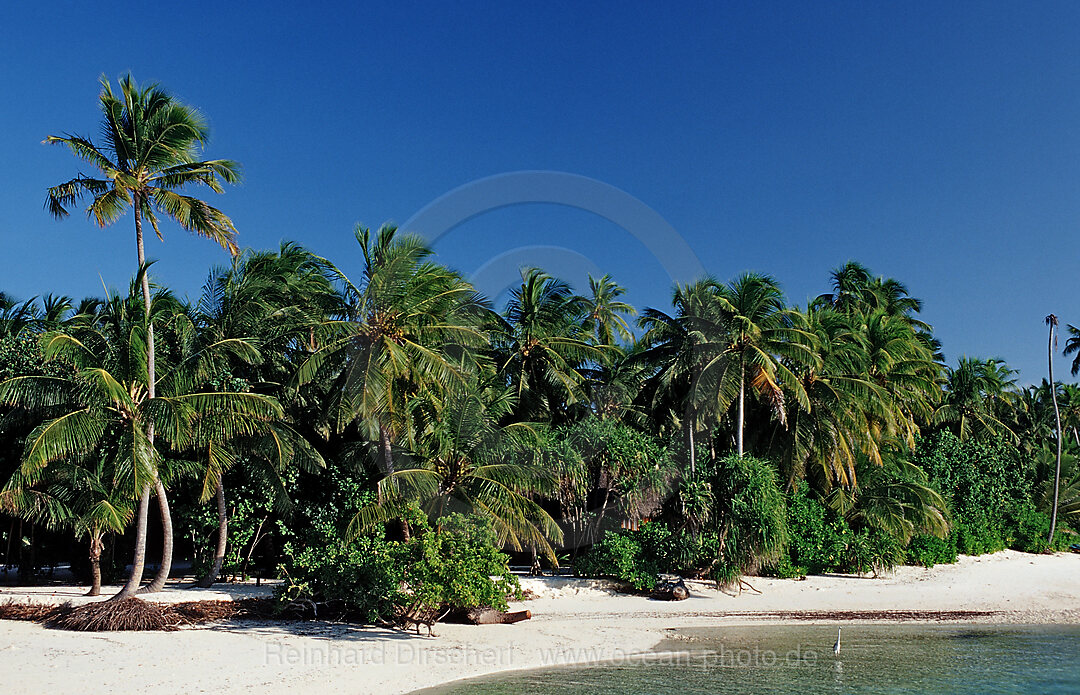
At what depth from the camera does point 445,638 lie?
15391mm

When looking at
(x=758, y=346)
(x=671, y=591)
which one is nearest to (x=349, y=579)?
(x=671, y=591)

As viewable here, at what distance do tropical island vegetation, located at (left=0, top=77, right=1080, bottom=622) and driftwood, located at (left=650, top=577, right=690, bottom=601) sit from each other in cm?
36

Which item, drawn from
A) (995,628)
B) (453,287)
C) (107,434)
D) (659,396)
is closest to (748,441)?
(659,396)

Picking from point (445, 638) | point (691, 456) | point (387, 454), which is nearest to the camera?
point (445, 638)

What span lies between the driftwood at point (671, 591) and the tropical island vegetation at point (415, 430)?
36 centimetres

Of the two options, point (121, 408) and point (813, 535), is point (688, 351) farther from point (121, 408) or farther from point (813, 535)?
point (121, 408)

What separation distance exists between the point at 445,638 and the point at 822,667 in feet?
23.6

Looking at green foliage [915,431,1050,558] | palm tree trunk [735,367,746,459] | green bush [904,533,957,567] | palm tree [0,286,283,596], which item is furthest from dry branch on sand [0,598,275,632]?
green foliage [915,431,1050,558]

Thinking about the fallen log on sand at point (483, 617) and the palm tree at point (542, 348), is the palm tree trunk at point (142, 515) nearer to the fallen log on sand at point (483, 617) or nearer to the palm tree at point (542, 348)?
the fallen log on sand at point (483, 617)

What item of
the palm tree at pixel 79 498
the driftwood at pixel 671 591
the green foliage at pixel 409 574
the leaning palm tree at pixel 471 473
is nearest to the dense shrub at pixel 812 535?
the driftwood at pixel 671 591

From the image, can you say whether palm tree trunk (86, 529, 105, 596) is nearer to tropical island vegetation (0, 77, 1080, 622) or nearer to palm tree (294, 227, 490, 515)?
tropical island vegetation (0, 77, 1080, 622)

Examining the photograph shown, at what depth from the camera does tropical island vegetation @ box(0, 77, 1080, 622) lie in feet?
52.6

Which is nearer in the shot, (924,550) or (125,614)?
(125,614)

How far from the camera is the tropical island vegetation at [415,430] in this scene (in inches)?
632
